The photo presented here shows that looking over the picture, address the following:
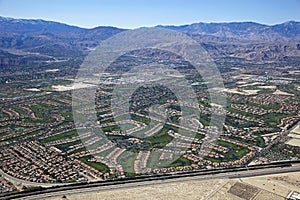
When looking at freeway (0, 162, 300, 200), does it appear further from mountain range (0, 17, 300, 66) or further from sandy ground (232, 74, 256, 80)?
mountain range (0, 17, 300, 66)

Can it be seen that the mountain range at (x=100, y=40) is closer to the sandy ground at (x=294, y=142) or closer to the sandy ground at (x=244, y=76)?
the sandy ground at (x=244, y=76)

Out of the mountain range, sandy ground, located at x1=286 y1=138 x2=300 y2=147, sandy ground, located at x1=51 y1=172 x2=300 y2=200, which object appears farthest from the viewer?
the mountain range

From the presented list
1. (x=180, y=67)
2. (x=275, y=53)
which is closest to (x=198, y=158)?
(x=180, y=67)

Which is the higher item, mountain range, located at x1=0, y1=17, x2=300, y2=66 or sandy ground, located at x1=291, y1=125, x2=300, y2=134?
mountain range, located at x1=0, y1=17, x2=300, y2=66

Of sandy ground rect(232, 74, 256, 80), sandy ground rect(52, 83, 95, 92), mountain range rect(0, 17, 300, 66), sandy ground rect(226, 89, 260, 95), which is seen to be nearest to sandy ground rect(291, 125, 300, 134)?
sandy ground rect(226, 89, 260, 95)

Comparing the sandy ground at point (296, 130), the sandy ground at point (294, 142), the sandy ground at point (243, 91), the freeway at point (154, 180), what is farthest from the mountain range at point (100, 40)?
the sandy ground at point (294, 142)

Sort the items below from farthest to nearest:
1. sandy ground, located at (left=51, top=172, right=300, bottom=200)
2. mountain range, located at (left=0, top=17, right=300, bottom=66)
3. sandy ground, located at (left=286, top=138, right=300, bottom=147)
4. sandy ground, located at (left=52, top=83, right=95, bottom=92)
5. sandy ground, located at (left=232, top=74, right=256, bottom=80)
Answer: mountain range, located at (left=0, top=17, right=300, bottom=66) < sandy ground, located at (left=232, top=74, right=256, bottom=80) < sandy ground, located at (left=52, top=83, right=95, bottom=92) < sandy ground, located at (left=286, top=138, right=300, bottom=147) < sandy ground, located at (left=51, top=172, right=300, bottom=200)

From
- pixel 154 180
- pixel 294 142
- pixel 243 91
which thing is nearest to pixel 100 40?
pixel 243 91

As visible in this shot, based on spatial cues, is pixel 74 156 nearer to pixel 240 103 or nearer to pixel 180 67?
pixel 240 103
